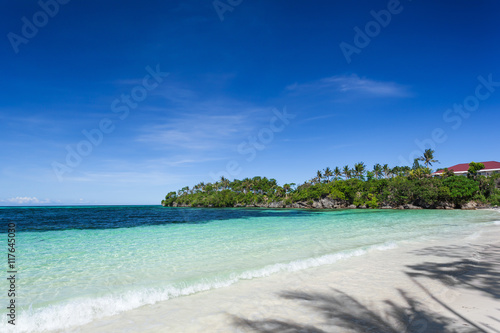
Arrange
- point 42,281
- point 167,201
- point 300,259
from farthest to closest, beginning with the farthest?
point 167,201 → point 300,259 → point 42,281

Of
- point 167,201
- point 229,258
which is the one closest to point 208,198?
point 167,201

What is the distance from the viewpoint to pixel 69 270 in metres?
9.37

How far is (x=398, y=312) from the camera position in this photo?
17.0 feet

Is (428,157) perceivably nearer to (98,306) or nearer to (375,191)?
(375,191)

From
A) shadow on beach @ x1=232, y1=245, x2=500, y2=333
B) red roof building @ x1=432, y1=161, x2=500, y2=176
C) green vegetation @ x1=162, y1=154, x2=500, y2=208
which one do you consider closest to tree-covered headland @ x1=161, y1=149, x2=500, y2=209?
green vegetation @ x1=162, y1=154, x2=500, y2=208

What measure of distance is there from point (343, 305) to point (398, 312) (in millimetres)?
1056

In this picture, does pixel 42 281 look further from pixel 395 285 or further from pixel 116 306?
pixel 395 285

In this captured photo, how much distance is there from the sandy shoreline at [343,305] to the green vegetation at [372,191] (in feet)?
223

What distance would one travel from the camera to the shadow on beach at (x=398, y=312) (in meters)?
4.49

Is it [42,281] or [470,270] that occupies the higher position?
[42,281]

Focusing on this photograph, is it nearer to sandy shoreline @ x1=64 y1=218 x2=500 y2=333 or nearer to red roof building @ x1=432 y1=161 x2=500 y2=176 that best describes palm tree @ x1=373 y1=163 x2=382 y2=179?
red roof building @ x1=432 y1=161 x2=500 y2=176

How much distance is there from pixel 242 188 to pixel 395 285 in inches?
4971

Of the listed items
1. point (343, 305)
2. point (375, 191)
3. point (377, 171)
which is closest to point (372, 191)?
point (375, 191)

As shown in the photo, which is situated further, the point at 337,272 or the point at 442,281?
the point at 337,272
